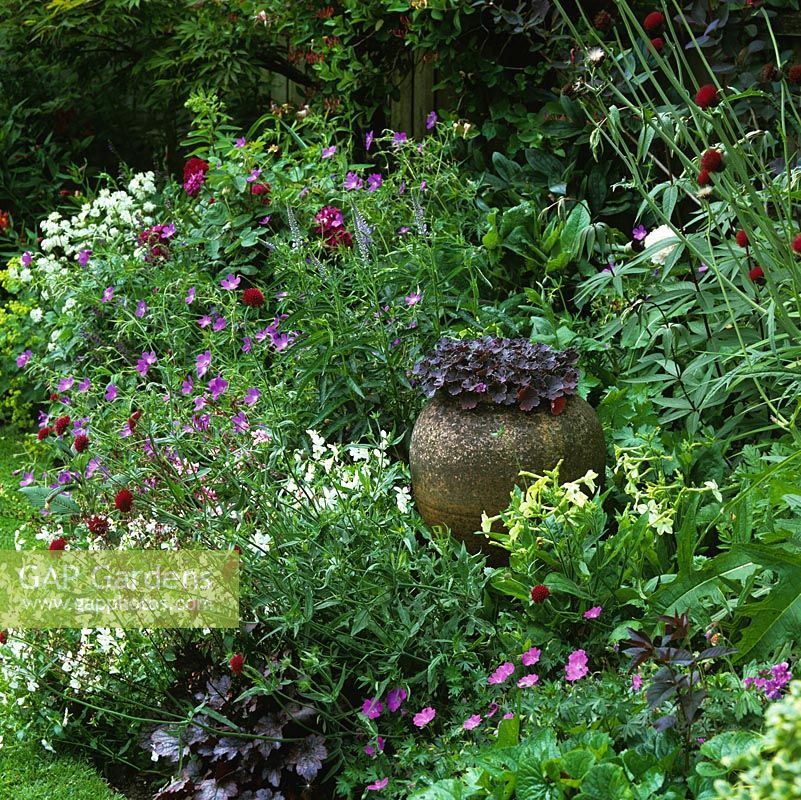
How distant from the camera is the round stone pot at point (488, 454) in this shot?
3.02 meters

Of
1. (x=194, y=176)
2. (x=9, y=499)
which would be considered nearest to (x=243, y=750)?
(x=9, y=499)

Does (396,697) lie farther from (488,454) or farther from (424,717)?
(488,454)

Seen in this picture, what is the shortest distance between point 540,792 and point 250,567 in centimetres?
89

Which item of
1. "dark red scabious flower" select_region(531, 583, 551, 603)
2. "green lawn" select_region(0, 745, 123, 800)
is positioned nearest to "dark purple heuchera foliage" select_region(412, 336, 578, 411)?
"dark red scabious flower" select_region(531, 583, 551, 603)

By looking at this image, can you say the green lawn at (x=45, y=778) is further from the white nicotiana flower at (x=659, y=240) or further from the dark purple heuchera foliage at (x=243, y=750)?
the white nicotiana flower at (x=659, y=240)

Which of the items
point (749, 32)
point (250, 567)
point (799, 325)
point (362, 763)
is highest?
point (749, 32)

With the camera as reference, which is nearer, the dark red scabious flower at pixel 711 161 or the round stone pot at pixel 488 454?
the dark red scabious flower at pixel 711 161

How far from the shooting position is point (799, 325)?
10.5 feet

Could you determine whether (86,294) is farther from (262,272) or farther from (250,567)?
(250,567)

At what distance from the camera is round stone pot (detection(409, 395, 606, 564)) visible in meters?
3.02

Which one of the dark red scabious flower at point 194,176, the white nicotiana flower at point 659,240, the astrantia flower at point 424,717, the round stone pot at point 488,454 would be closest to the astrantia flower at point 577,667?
the astrantia flower at point 424,717

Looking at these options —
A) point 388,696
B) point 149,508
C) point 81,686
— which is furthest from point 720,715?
point 81,686

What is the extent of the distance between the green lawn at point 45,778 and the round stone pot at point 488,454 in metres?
1.23

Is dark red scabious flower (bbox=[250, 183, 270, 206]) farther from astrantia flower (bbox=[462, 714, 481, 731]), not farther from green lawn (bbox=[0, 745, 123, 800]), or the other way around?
astrantia flower (bbox=[462, 714, 481, 731])
